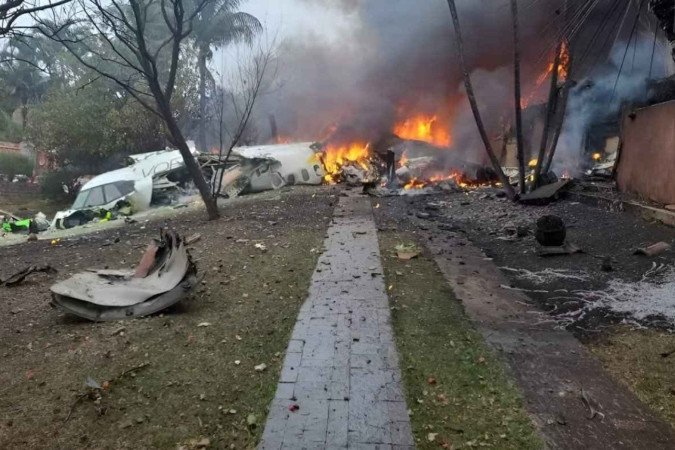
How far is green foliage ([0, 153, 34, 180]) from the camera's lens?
26.5 m

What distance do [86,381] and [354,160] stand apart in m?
17.5

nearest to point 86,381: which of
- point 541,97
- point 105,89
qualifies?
point 541,97

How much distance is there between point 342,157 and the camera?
66.4ft

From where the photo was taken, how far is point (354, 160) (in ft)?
64.7

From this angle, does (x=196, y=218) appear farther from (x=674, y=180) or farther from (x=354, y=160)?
(x=354, y=160)

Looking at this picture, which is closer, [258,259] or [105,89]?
[258,259]

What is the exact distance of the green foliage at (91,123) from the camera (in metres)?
20.6

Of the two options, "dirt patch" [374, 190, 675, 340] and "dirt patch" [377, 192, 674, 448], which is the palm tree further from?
"dirt patch" [377, 192, 674, 448]

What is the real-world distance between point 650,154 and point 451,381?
23.4ft

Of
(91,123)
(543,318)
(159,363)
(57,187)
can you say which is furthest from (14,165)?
(543,318)

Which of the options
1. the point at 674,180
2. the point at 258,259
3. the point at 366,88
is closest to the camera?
the point at 258,259

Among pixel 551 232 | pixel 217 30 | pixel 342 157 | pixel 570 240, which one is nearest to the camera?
pixel 551 232

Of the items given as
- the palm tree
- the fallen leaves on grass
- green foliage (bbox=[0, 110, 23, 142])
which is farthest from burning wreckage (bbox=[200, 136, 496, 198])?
green foliage (bbox=[0, 110, 23, 142])

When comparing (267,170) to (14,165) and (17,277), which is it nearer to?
(17,277)
